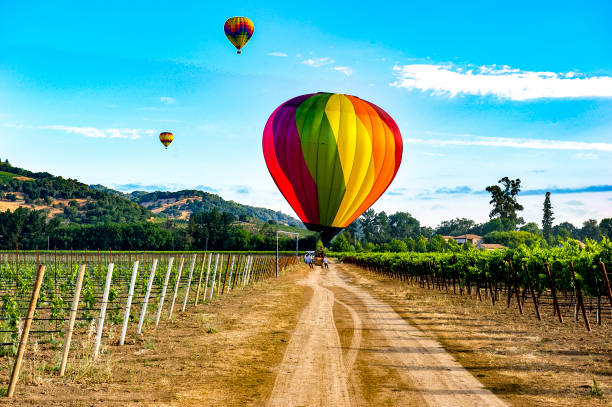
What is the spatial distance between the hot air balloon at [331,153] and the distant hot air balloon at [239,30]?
47.8 ft

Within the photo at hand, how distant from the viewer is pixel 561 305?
24859 millimetres

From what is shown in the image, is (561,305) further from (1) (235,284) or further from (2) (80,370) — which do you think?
(2) (80,370)

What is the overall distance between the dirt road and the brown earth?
0.02 meters

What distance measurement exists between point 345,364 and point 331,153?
18402 mm

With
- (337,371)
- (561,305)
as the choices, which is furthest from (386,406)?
(561,305)

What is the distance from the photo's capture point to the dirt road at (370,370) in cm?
865

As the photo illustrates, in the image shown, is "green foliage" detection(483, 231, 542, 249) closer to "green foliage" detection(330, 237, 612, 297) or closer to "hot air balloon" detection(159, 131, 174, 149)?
"hot air balloon" detection(159, 131, 174, 149)

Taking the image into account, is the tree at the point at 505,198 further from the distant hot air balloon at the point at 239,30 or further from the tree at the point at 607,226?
the distant hot air balloon at the point at 239,30

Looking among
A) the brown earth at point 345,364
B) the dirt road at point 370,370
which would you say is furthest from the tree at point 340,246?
the dirt road at point 370,370

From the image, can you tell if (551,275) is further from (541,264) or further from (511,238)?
(511,238)

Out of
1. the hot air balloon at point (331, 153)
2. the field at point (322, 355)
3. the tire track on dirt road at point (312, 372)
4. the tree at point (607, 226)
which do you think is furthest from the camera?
the tree at point (607, 226)

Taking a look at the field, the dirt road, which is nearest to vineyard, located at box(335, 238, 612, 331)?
the field

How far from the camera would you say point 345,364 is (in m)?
11.2

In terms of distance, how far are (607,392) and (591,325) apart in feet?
33.5
